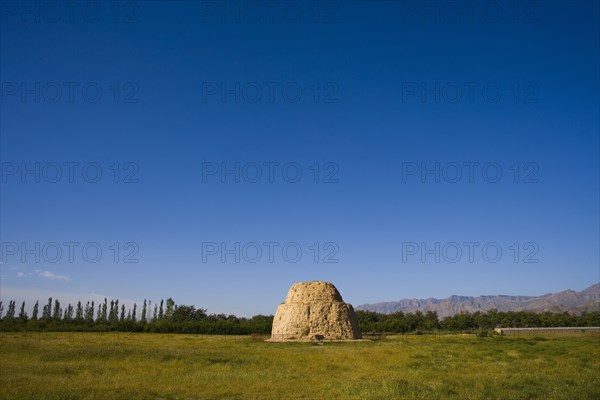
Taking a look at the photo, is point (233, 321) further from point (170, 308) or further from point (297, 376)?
point (297, 376)

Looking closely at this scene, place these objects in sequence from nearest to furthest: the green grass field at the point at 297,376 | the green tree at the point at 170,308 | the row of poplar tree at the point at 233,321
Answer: the green grass field at the point at 297,376 < the row of poplar tree at the point at 233,321 < the green tree at the point at 170,308

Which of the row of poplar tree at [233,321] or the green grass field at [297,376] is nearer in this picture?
the green grass field at [297,376]

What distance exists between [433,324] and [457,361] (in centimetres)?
7090

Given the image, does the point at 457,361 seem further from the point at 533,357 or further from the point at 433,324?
the point at 433,324

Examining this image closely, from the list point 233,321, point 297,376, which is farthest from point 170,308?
point 297,376

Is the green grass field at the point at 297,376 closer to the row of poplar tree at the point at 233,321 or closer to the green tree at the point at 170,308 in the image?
the row of poplar tree at the point at 233,321

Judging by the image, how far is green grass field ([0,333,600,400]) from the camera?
655 inches

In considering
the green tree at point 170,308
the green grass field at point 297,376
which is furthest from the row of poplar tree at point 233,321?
the green grass field at point 297,376

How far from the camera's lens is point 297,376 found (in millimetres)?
21781

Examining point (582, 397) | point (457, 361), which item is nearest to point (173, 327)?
point (457, 361)

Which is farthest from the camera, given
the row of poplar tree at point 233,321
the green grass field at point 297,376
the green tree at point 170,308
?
the green tree at point 170,308

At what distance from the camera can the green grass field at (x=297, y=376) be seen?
1664cm

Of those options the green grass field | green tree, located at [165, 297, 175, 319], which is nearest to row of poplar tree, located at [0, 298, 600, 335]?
green tree, located at [165, 297, 175, 319]

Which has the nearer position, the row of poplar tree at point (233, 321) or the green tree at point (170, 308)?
the row of poplar tree at point (233, 321)
